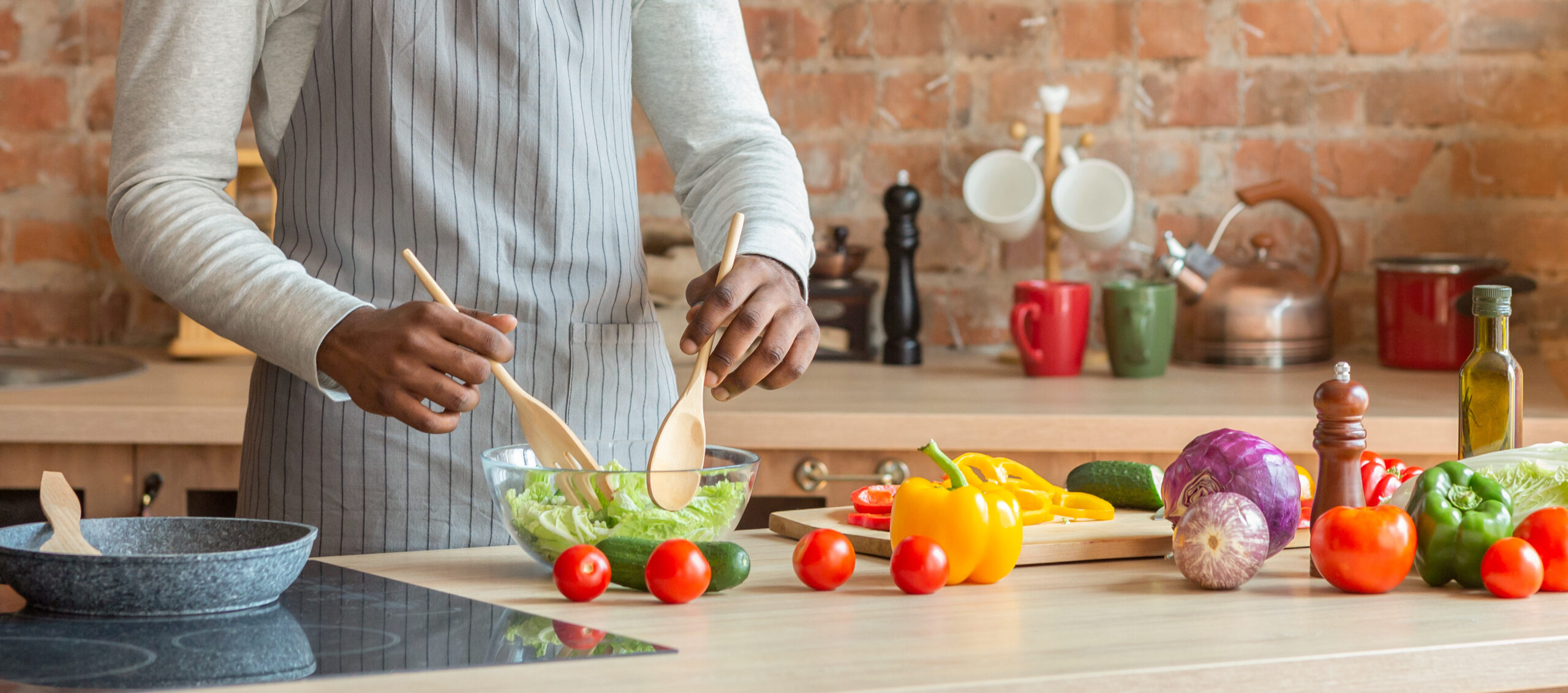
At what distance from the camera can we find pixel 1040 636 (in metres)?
0.81

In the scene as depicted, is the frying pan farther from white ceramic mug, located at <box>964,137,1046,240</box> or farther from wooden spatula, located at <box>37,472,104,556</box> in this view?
white ceramic mug, located at <box>964,137,1046,240</box>

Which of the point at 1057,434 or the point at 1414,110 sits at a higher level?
the point at 1414,110

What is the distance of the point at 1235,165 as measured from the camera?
95.5 inches

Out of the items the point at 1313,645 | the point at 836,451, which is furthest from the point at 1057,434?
the point at 1313,645

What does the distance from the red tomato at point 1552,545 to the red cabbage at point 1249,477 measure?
0.15m

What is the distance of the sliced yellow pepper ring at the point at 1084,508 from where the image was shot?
44.8 inches

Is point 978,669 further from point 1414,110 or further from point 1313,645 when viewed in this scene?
point 1414,110

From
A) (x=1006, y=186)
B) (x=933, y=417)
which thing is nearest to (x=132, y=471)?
(x=933, y=417)

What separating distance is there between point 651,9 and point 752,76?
0.37 feet

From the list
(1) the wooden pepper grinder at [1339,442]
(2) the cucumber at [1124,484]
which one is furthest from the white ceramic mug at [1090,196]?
(1) the wooden pepper grinder at [1339,442]

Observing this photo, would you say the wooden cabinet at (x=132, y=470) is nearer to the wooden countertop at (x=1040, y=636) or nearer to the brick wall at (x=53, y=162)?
the brick wall at (x=53, y=162)

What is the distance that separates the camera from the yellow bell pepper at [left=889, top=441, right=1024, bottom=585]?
0.95m

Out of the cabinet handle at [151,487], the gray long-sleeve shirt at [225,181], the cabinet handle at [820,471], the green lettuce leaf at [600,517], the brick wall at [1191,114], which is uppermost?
the brick wall at [1191,114]

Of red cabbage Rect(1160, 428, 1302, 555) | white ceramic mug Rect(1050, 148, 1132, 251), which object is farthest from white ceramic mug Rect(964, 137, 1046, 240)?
red cabbage Rect(1160, 428, 1302, 555)
